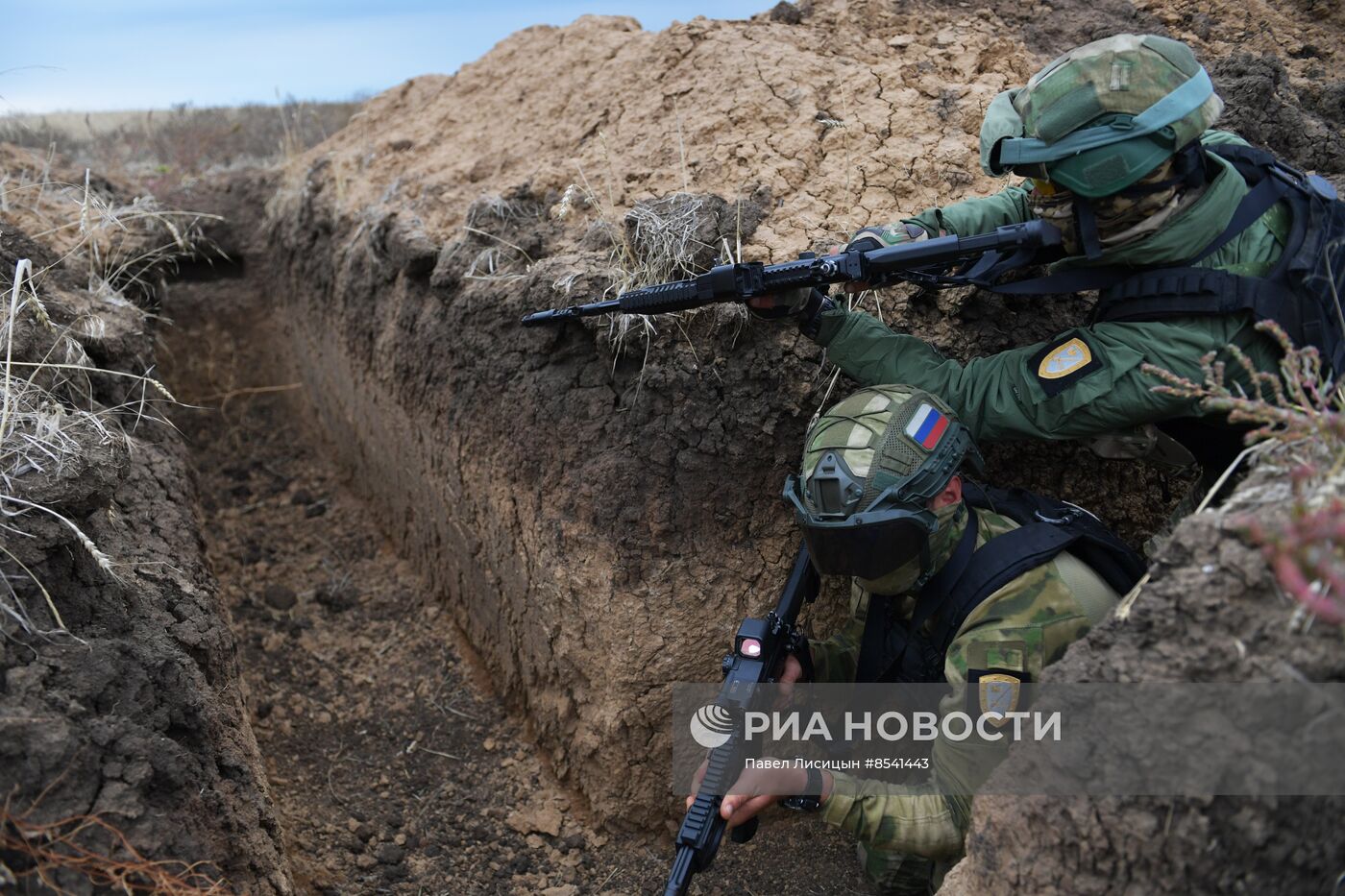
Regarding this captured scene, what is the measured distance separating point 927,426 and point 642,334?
3.94 ft

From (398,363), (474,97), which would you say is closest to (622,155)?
(398,363)

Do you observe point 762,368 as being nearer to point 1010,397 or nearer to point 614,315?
point 614,315

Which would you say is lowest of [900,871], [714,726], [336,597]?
[900,871]

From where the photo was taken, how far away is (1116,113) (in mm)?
2568

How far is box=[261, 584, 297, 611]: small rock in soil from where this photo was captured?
4793 millimetres

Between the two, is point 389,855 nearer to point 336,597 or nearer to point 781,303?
point 336,597

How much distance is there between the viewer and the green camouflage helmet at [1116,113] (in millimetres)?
2545

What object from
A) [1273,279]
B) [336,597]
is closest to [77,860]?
[336,597]

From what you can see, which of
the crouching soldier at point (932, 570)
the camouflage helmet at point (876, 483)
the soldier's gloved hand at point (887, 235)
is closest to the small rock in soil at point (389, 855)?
the crouching soldier at point (932, 570)

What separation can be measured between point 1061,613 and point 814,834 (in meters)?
1.44

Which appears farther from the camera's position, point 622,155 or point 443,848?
point 622,155

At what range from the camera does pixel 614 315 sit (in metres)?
3.47

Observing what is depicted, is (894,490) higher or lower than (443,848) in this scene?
higher

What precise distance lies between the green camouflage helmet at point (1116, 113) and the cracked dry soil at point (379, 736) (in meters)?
2.29
